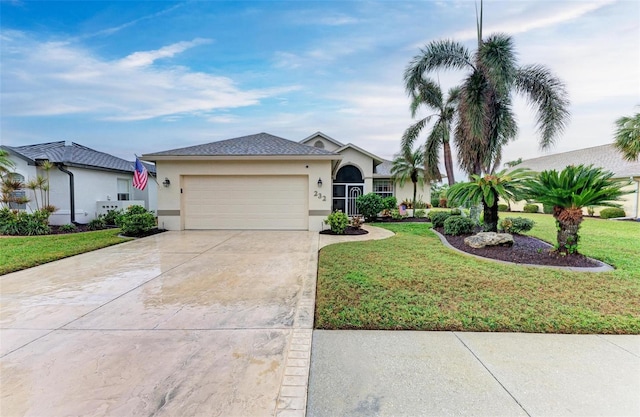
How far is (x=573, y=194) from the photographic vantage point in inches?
236

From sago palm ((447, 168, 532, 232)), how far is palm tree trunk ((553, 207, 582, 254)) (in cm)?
126

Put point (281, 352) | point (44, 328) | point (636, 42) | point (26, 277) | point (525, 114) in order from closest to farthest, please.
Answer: point (281, 352) → point (44, 328) → point (26, 277) → point (636, 42) → point (525, 114)

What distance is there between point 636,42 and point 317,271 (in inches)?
384

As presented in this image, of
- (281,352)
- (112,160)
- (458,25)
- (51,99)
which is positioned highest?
(458,25)

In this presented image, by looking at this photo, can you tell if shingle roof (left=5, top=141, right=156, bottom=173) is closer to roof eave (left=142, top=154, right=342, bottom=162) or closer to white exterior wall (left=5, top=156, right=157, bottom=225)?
white exterior wall (left=5, top=156, right=157, bottom=225)

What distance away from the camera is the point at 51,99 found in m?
13.2

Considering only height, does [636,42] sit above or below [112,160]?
above

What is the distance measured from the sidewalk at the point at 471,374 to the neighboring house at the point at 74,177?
15.2 meters

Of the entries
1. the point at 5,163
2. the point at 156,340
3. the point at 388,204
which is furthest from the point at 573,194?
the point at 5,163

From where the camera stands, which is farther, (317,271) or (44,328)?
(317,271)

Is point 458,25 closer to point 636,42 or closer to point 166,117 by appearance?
point 636,42

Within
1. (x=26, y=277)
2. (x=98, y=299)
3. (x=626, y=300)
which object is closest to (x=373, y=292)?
(x=626, y=300)

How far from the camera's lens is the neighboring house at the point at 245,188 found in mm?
11422

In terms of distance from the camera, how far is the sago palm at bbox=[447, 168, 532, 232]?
7.59 meters
